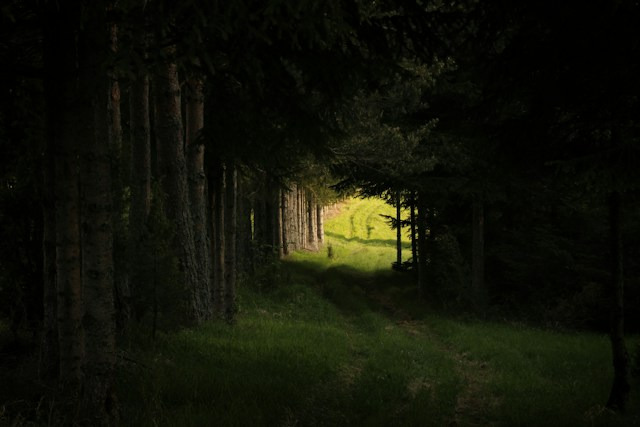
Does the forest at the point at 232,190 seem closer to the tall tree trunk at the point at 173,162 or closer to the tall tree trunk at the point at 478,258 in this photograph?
the tall tree trunk at the point at 173,162

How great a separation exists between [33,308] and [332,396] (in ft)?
16.5

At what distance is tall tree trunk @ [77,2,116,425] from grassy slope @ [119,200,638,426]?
49cm

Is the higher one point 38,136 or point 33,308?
point 38,136

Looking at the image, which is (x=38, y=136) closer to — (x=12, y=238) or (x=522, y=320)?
(x=12, y=238)

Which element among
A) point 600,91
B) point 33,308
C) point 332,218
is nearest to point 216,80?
Answer: point 33,308

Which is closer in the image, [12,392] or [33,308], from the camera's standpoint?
[12,392]

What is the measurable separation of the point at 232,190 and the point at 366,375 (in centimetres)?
675

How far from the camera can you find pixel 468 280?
59.2 feet

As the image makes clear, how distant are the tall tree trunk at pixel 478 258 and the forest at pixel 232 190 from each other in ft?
9.44

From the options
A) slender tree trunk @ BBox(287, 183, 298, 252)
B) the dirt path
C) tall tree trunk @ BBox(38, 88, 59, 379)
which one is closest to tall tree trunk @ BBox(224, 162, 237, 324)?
the dirt path

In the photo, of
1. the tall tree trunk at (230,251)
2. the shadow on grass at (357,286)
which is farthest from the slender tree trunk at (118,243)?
the shadow on grass at (357,286)

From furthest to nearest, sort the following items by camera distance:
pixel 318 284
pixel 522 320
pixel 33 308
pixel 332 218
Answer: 1. pixel 332 218
2. pixel 318 284
3. pixel 522 320
4. pixel 33 308

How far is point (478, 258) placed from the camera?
18234 mm

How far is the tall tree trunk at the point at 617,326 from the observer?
740 centimetres
